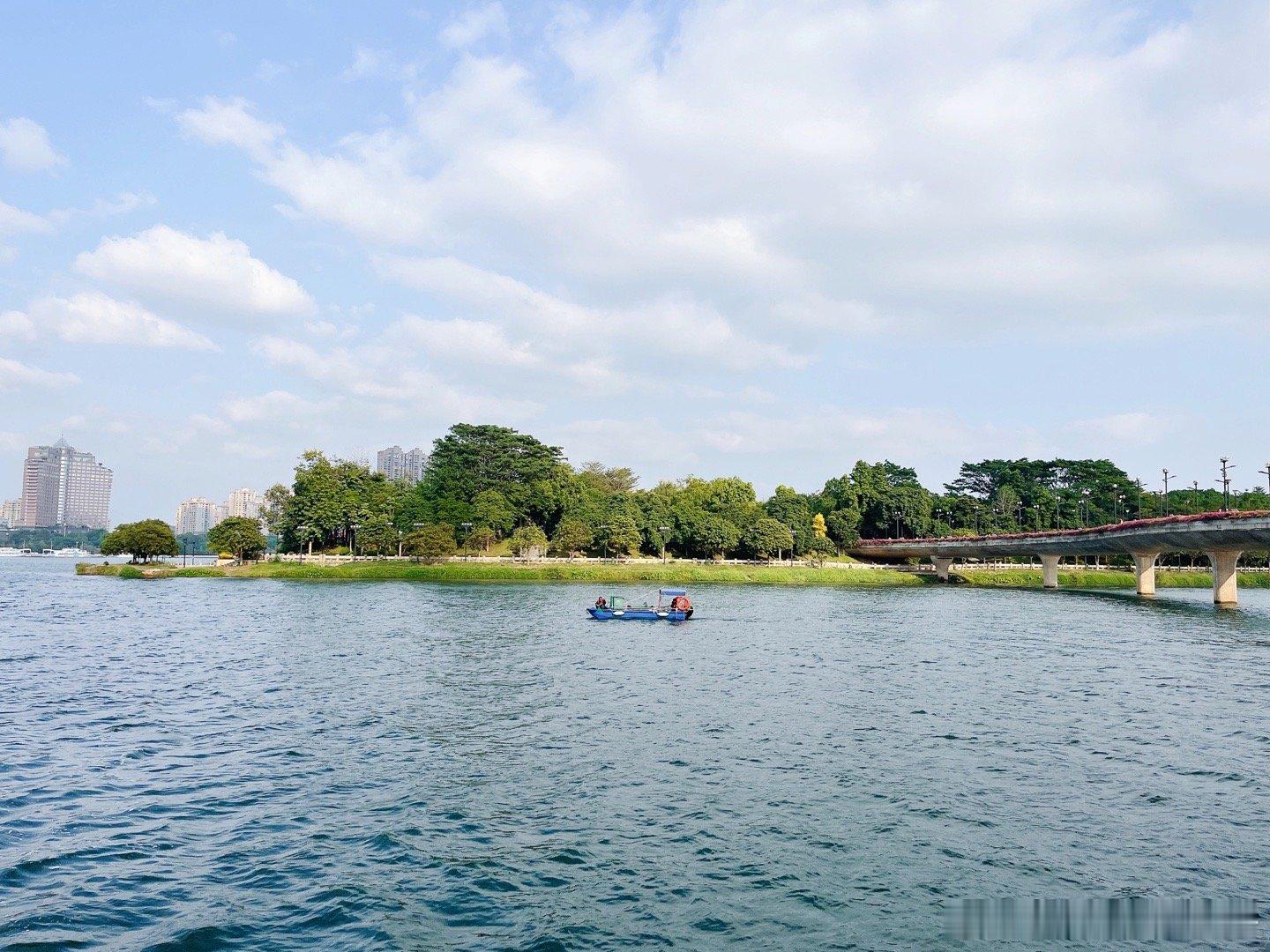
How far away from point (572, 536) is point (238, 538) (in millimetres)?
54318

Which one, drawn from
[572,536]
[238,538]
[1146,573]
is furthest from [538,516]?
[1146,573]

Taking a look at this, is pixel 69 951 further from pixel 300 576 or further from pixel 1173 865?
pixel 300 576

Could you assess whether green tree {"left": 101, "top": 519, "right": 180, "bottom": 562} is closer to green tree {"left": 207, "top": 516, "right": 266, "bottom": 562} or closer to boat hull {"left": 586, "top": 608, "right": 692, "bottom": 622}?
green tree {"left": 207, "top": 516, "right": 266, "bottom": 562}

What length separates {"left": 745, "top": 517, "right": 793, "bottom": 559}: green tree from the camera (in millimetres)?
148500

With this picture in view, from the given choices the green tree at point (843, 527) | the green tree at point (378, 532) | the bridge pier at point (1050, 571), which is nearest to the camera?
the bridge pier at point (1050, 571)

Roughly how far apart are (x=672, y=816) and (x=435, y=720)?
13305 millimetres

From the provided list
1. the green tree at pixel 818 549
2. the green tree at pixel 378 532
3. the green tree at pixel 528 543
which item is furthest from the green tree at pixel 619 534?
the green tree at pixel 818 549

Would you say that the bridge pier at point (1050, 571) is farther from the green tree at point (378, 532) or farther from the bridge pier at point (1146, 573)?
the green tree at point (378, 532)

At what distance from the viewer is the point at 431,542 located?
13288cm

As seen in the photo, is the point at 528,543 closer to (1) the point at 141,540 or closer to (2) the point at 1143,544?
(1) the point at 141,540

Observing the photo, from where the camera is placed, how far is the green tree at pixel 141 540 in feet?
447

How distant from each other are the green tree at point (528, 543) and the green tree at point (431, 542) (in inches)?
411

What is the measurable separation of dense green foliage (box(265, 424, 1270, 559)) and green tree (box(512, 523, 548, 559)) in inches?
12.2

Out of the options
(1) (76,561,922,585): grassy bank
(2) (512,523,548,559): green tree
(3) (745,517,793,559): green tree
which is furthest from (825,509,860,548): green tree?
(2) (512,523,548,559): green tree
